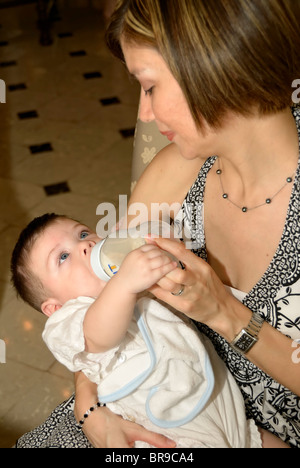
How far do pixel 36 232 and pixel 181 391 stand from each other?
613 mm

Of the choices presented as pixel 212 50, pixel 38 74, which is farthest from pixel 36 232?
pixel 38 74

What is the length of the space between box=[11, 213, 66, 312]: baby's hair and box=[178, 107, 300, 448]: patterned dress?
414 millimetres

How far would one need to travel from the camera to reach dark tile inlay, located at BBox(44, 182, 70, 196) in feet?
12.2

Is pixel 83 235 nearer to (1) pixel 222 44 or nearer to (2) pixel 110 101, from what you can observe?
(1) pixel 222 44

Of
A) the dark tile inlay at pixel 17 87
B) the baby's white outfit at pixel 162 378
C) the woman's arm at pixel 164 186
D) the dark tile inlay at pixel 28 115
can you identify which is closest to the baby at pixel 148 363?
the baby's white outfit at pixel 162 378

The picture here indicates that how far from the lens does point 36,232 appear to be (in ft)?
5.12

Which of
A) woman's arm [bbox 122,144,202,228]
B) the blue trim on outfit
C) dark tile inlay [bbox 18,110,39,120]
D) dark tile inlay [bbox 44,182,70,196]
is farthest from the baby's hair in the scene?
dark tile inlay [bbox 18,110,39,120]

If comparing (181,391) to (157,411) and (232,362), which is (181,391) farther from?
(232,362)

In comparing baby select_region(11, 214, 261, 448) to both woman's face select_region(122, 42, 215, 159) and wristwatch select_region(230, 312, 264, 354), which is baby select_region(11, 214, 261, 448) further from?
woman's face select_region(122, 42, 215, 159)

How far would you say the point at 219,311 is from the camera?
46.6 inches

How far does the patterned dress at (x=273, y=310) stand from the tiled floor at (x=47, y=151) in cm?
113

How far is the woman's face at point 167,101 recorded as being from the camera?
1.17 meters

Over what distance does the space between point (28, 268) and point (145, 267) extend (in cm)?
54

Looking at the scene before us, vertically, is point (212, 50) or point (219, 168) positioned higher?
point (212, 50)
